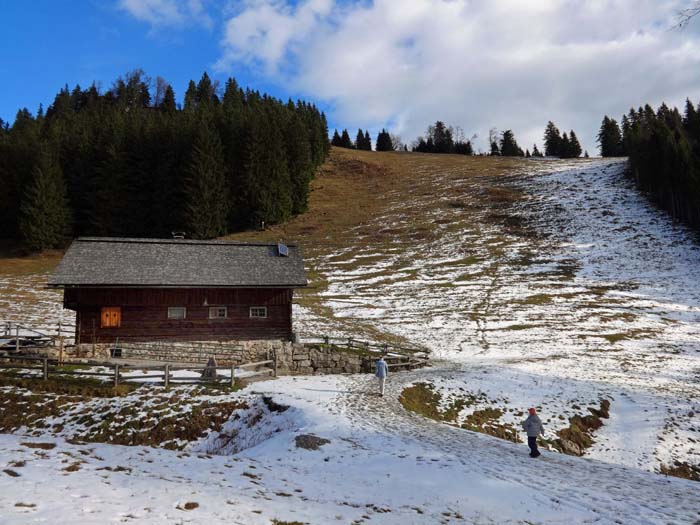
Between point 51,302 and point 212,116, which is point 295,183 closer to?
point 212,116

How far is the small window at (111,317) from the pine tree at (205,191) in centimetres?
4092

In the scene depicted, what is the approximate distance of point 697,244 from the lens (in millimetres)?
60906

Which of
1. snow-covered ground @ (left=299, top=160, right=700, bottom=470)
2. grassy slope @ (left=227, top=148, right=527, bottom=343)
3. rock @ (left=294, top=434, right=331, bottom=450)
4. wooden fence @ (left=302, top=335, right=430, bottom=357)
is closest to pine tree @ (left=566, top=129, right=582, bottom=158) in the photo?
grassy slope @ (left=227, top=148, right=527, bottom=343)

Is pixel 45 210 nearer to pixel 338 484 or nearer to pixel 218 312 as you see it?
pixel 218 312

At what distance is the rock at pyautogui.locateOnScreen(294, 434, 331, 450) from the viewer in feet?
45.0

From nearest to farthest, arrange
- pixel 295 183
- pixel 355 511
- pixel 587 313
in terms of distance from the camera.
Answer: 1. pixel 355 511
2. pixel 587 313
3. pixel 295 183

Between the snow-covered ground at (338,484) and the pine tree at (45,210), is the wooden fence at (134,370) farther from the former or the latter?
the pine tree at (45,210)

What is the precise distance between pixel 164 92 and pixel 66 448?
15653cm

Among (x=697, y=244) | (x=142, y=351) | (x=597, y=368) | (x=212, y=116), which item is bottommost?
(x=597, y=368)

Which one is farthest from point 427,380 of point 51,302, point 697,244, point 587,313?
point 697,244

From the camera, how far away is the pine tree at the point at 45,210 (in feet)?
215

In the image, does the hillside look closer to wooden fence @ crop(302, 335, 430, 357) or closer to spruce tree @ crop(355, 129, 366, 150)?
wooden fence @ crop(302, 335, 430, 357)

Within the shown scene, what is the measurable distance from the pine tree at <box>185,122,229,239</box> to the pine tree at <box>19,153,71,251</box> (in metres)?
19.5

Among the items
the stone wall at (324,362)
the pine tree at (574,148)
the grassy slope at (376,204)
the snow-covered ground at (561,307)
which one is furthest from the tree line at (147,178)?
the pine tree at (574,148)
